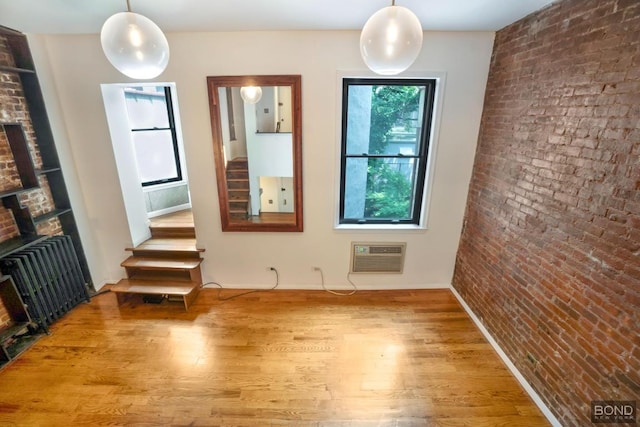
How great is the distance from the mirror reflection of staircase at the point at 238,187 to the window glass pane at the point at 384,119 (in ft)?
3.83

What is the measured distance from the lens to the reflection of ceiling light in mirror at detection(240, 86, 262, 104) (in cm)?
268

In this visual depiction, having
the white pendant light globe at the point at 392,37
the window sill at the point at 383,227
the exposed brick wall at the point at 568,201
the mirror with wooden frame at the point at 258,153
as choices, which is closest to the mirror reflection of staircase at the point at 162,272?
the mirror with wooden frame at the point at 258,153

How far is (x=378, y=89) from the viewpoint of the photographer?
2.78 meters

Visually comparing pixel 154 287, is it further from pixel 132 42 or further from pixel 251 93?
pixel 132 42

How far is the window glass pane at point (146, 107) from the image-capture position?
3.86 metres

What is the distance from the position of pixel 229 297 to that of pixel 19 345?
5.82ft

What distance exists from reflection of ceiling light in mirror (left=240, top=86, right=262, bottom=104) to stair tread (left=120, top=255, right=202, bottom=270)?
186cm

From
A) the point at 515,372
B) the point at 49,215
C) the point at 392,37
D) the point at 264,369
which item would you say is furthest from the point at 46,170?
the point at 515,372

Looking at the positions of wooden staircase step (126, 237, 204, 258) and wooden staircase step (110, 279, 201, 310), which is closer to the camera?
wooden staircase step (110, 279, 201, 310)

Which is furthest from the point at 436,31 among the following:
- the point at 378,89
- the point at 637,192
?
the point at 637,192

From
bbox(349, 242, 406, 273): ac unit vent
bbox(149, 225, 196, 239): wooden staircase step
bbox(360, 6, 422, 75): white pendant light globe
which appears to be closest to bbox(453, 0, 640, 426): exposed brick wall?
bbox(349, 242, 406, 273): ac unit vent

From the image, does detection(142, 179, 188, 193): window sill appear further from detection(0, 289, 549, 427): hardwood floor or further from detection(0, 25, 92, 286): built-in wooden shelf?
detection(0, 289, 549, 427): hardwood floor

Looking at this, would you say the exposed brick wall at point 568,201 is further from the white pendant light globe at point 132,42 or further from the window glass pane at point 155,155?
the window glass pane at point 155,155

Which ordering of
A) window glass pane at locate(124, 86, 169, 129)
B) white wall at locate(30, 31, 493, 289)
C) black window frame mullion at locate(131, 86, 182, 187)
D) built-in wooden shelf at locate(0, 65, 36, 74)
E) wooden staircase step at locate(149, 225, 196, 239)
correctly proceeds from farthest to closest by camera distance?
1. black window frame mullion at locate(131, 86, 182, 187)
2. window glass pane at locate(124, 86, 169, 129)
3. wooden staircase step at locate(149, 225, 196, 239)
4. white wall at locate(30, 31, 493, 289)
5. built-in wooden shelf at locate(0, 65, 36, 74)
